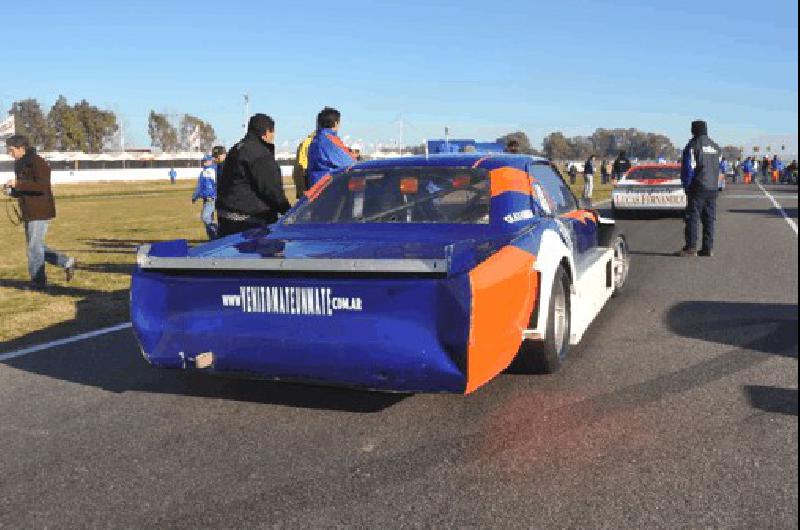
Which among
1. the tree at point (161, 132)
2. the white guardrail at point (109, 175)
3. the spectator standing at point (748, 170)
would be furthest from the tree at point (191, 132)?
the spectator standing at point (748, 170)

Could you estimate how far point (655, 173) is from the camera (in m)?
17.8

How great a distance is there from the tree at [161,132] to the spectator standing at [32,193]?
13275 cm

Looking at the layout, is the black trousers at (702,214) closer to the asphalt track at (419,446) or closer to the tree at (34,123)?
the asphalt track at (419,446)

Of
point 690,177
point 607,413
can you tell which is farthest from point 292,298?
point 690,177

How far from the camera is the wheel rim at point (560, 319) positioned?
4.62 meters

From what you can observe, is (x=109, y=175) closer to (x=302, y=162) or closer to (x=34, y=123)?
(x=302, y=162)

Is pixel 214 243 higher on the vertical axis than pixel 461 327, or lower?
higher

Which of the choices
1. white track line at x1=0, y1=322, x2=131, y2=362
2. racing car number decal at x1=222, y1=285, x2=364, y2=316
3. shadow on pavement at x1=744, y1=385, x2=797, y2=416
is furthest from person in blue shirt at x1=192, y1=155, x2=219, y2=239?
shadow on pavement at x1=744, y1=385, x2=797, y2=416

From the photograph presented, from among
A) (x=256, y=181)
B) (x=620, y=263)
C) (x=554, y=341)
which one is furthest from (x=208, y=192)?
(x=554, y=341)

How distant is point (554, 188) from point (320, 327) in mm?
2720

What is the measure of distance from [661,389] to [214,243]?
2727mm

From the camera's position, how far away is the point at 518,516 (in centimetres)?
287

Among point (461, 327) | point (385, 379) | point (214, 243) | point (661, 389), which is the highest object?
point (214, 243)

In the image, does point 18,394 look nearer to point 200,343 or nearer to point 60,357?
point 60,357
